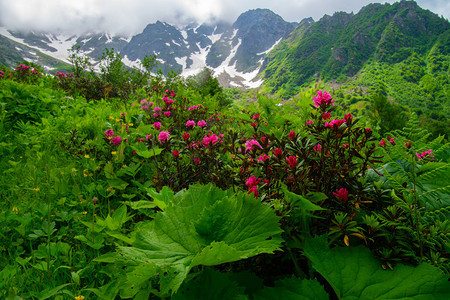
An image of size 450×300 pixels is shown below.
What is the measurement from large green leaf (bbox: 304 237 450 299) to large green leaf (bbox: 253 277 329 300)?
0.19 feet

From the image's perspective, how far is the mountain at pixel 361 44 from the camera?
125812 millimetres

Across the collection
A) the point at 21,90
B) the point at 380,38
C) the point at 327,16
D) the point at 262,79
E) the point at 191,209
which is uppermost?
the point at 327,16

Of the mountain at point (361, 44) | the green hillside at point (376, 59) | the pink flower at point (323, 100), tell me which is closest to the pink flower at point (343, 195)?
the pink flower at point (323, 100)

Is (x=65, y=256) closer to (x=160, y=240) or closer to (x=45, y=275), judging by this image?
(x=45, y=275)

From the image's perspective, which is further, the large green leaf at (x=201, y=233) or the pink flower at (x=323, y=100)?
the pink flower at (x=323, y=100)

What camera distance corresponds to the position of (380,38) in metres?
135

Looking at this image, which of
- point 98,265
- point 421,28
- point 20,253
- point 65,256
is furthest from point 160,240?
point 421,28

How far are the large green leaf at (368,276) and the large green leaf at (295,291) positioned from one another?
0.06 m

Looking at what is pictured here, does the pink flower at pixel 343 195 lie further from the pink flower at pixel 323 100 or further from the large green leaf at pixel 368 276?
the pink flower at pixel 323 100

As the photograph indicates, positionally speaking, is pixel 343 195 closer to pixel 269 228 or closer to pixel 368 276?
pixel 368 276

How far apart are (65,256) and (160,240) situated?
1070 millimetres

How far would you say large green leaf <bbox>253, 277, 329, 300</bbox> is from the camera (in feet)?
2.85

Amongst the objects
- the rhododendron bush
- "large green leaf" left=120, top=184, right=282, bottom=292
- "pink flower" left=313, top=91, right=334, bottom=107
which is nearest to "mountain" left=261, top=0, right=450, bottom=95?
"pink flower" left=313, top=91, right=334, bottom=107

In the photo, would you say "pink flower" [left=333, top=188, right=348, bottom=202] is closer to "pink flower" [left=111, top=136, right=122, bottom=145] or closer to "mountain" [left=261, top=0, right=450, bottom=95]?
"pink flower" [left=111, top=136, right=122, bottom=145]
